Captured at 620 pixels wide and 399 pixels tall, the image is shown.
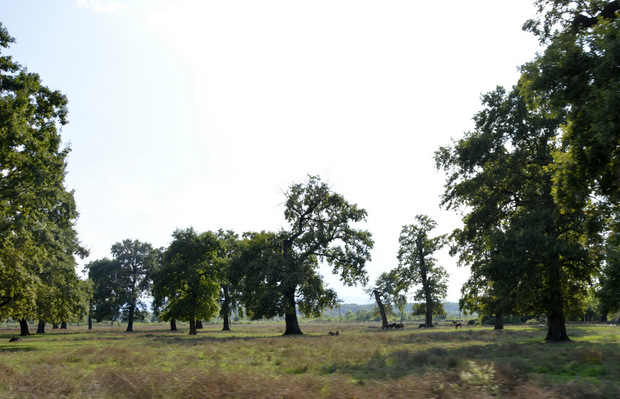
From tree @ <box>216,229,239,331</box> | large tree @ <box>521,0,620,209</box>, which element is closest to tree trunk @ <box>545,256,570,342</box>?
large tree @ <box>521,0,620,209</box>

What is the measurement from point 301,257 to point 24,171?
25725 millimetres

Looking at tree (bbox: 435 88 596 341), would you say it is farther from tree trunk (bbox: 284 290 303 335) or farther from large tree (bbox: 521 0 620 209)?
tree trunk (bbox: 284 290 303 335)

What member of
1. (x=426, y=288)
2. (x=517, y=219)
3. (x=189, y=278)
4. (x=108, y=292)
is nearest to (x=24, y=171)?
(x=189, y=278)

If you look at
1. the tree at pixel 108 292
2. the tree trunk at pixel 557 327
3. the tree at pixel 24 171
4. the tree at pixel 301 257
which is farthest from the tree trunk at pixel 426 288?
the tree at pixel 108 292

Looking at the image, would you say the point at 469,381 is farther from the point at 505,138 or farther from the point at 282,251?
the point at 282,251

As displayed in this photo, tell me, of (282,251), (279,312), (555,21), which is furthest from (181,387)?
(282,251)

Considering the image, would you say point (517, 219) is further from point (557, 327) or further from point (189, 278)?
point (189, 278)

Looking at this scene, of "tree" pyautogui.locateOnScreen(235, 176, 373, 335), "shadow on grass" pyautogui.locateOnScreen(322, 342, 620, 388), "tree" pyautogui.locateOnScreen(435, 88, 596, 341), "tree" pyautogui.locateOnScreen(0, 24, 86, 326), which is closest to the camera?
"shadow on grass" pyautogui.locateOnScreen(322, 342, 620, 388)

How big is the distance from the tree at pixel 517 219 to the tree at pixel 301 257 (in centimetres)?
1422

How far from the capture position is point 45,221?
98.1ft

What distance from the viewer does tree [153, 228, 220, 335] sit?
46125 millimetres

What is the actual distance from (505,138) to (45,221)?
34925 mm

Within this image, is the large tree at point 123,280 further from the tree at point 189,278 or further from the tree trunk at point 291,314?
the tree trunk at point 291,314

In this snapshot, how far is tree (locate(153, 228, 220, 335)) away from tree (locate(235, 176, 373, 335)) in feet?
21.4
